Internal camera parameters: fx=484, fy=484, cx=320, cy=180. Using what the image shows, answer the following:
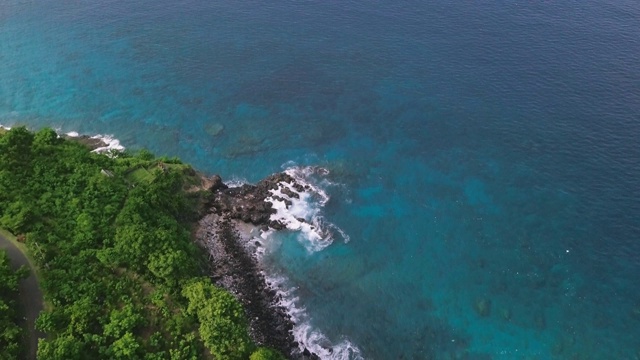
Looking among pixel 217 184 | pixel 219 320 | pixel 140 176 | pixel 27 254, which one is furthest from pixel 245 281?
pixel 27 254

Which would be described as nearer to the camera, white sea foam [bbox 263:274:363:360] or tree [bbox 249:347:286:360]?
tree [bbox 249:347:286:360]

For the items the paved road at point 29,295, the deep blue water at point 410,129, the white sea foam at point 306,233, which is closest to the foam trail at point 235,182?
the deep blue water at point 410,129

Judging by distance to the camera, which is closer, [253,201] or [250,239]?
[250,239]

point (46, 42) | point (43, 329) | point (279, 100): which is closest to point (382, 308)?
point (43, 329)

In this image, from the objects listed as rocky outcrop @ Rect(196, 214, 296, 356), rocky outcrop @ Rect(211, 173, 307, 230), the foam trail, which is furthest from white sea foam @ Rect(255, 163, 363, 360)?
the foam trail

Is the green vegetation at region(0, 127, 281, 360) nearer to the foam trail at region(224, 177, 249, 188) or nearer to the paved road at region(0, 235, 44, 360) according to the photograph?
the paved road at region(0, 235, 44, 360)

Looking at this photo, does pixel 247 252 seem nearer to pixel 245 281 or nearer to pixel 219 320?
pixel 245 281

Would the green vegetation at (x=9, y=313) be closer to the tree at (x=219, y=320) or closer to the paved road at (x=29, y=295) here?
the paved road at (x=29, y=295)
